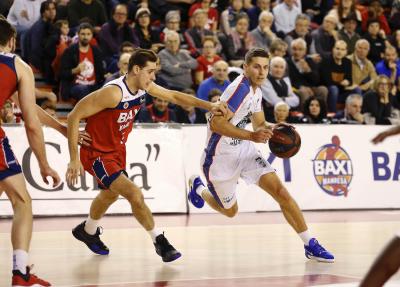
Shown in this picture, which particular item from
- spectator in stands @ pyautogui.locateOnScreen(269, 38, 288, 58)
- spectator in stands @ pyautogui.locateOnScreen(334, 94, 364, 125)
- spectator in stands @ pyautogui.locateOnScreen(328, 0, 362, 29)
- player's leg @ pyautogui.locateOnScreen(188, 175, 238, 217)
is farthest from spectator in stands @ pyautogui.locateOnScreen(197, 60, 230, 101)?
spectator in stands @ pyautogui.locateOnScreen(328, 0, 362, 29)

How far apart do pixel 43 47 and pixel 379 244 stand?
24.8ft

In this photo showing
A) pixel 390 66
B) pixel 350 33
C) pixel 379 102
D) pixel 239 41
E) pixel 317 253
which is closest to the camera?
pixel 317 253

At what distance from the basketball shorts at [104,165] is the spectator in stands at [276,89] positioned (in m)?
6.99

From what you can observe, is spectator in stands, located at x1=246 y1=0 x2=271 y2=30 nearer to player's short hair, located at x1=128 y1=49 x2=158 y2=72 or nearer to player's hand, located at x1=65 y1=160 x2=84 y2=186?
player's short hair, located at x1=128 y1=49 x2=158 y2=72

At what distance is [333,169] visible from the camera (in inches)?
556

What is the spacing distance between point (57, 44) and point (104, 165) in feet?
23.4

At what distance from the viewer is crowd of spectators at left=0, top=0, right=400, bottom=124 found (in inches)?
588

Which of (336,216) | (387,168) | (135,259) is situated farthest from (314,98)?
(135,259)

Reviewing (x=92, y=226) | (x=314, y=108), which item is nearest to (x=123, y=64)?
(x=314, y=108)

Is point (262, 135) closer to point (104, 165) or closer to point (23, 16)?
point (104, 165)

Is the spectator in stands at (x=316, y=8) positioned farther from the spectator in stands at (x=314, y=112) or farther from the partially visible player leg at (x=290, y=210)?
the partially visible player leg at (x=290, y=210)

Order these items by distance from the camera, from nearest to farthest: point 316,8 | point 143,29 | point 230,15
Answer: point 143,29 → point 230,15 → point 316,8

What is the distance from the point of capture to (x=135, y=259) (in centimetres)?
867

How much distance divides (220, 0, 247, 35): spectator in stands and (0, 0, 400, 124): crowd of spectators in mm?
19
